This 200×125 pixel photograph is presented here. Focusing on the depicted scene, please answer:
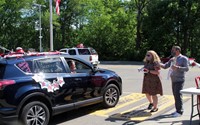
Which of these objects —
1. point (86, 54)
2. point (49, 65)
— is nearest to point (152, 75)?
point (49, 65)

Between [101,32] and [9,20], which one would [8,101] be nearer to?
[101,32]

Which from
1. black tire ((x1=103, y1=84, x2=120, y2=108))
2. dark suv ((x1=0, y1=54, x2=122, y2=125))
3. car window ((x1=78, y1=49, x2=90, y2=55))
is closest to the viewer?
dark suv ((x1=0, y1=54, x2=122, y2=125))

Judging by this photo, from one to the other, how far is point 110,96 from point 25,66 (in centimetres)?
291

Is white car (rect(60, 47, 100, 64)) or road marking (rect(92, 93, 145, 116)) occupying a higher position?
white car (rect(60, 47, 100, 64))

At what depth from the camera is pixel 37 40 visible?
59.2m

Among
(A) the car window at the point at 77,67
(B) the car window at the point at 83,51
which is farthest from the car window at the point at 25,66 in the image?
(B) the car window at the point at 83,51

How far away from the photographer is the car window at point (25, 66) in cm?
686

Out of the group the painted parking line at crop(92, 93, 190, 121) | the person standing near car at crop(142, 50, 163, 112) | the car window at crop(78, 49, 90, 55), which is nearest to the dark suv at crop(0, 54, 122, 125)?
the painted parking line at crop(92, 93, 190, 121)

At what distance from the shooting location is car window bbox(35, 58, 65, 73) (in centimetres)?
721

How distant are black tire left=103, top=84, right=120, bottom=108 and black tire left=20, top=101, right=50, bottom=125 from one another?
87.0 inches

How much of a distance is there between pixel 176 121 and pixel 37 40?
53573 mm

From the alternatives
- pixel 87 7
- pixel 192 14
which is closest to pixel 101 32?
pixel 87 7

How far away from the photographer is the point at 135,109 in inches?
350

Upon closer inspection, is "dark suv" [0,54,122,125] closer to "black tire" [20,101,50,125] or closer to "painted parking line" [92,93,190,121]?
"black tire" [20,101,50,125]
